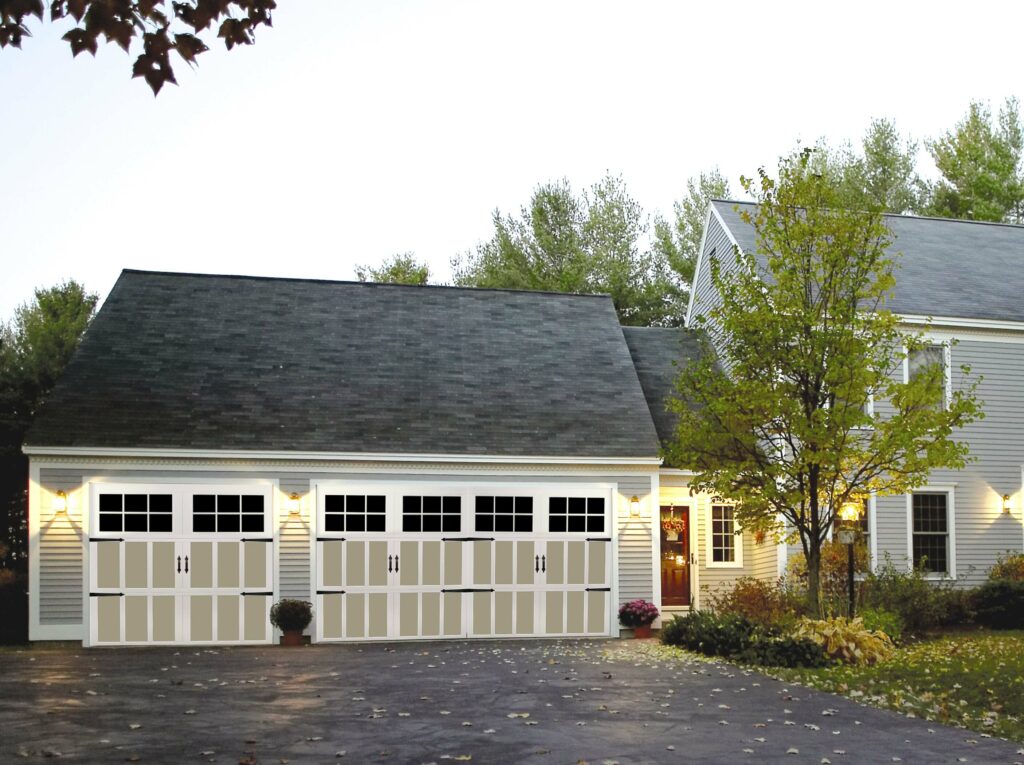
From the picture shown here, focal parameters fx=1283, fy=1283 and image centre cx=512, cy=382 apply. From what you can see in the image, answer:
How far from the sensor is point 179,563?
2052cm

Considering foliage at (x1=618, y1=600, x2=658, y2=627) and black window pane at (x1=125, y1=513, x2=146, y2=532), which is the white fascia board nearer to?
black window pane at (x1=125, y1=513, x2=146, y2=532)

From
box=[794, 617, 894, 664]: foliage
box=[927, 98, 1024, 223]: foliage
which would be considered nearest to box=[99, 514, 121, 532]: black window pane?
box=[794, 617, 894, 664]: foliage

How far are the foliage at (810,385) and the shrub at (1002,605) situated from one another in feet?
18.8

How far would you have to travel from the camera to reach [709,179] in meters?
45.7

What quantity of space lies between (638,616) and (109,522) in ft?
28.7

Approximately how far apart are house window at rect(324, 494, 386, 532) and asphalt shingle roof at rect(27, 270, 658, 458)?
2.82 ft

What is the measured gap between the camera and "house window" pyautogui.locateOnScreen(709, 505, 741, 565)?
24.0 metres

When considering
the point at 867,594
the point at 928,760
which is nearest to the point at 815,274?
the point at 867,594

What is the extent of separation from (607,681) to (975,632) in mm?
9557

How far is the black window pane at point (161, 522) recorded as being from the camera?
2045 centimetres

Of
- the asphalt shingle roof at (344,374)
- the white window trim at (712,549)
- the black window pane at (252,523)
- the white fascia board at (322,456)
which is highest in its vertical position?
the asphalt shingle roof at (344,374)

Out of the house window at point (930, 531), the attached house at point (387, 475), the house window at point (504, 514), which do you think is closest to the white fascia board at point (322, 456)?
the attached house at point (387, 475)

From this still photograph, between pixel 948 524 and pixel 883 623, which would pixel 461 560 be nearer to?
pixel 883 623

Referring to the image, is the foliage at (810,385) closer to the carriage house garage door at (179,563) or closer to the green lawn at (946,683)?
the green lawn at (946,683)
